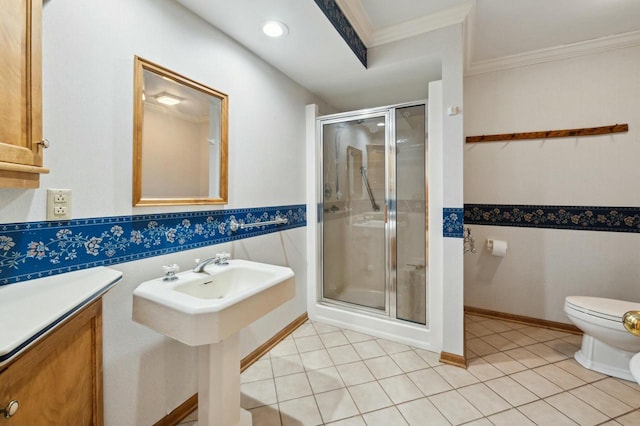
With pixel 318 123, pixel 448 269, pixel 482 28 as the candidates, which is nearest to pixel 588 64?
pixel 482 28

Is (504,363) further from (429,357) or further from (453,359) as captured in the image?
(429,357)

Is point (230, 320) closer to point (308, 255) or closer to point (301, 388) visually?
point (301, 388)

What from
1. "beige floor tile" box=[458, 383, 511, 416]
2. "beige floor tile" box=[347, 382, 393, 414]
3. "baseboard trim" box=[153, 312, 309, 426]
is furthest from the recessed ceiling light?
"beige floor tile" box=[458, 383, 511, 416]

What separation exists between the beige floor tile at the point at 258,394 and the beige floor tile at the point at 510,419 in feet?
3.94

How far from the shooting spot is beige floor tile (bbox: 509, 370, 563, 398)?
1605 millimetres

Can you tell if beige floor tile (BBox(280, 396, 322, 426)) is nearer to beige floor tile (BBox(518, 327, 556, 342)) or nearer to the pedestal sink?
the pedestal sink

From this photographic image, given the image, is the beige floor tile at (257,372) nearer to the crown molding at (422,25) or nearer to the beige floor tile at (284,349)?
the beige floor tile at (284,349)

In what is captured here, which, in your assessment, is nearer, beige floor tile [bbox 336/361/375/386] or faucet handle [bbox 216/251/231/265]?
faucet handle [bbox 216/251/231/265]

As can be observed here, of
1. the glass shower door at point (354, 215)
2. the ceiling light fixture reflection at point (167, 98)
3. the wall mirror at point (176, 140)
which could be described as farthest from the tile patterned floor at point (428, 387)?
the ceiling light fixture reflection at point (167, 98)

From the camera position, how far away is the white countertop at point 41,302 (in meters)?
0.52

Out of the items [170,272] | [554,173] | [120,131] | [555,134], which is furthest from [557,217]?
[120,131]

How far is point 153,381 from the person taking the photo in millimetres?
1307

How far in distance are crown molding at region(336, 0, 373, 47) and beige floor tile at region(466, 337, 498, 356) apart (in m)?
2.56

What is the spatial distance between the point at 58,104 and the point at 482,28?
2.72 meters
